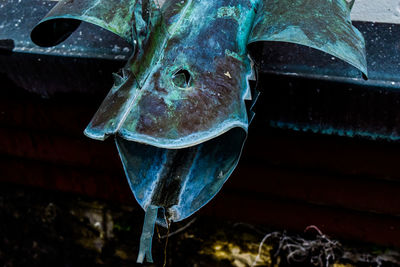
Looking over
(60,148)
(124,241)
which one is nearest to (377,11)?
(60,148)

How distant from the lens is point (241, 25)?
95 cm

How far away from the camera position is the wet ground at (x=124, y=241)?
69.6 inches

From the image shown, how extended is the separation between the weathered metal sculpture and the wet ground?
87 cm

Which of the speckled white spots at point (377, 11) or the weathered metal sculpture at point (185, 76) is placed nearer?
the weathered metal sculpture at point (185, 76)

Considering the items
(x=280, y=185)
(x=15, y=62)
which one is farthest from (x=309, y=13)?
(x=15, y=62)

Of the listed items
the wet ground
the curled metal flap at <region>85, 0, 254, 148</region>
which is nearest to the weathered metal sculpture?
the curled metal flap at <region>85, 0, 254, 148</region>

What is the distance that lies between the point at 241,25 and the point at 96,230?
1507 mm

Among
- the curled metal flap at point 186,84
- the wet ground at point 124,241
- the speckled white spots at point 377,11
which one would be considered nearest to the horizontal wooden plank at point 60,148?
the wet ground at point 124,241

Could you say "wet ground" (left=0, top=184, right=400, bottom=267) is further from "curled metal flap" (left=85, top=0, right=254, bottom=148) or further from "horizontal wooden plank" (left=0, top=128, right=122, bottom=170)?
"curled metal flap" (left=85, top=0, right=254, bottom=148)

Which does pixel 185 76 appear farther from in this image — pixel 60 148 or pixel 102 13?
pixel 60 148

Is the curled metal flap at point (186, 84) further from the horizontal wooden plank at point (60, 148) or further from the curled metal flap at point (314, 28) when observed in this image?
the horizontal wooden plank at point (60, 148)

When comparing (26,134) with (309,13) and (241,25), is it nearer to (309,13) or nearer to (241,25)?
(241,25)

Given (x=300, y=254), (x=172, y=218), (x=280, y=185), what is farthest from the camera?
(x=300, y=254)

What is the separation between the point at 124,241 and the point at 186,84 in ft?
4.72
